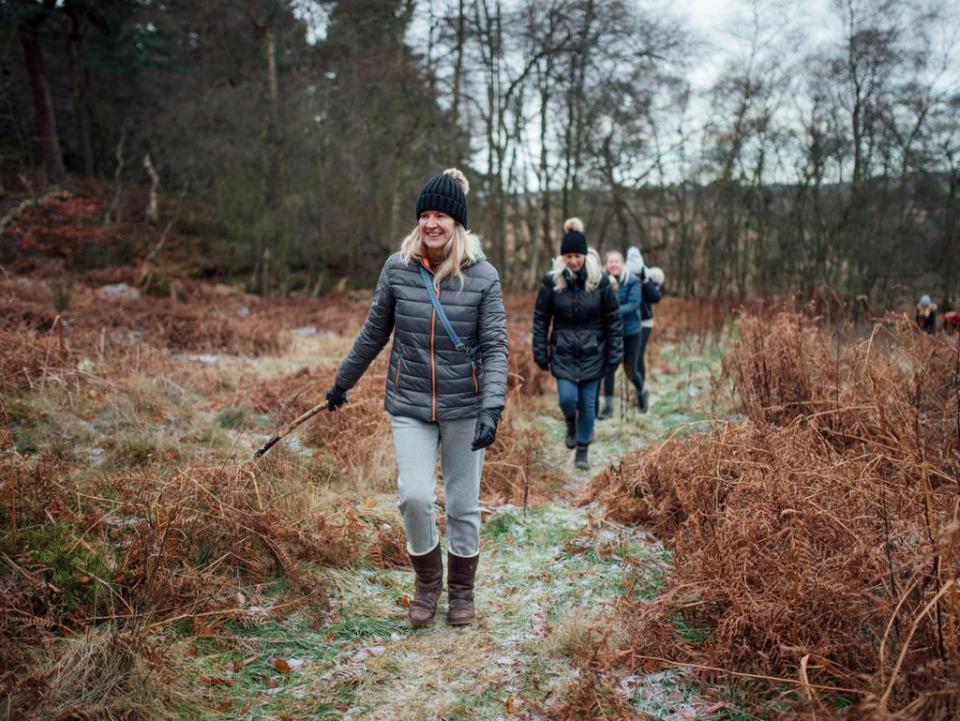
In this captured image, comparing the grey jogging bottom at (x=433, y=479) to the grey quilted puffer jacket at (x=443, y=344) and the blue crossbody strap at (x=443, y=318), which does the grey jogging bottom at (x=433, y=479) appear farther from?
the blue crossbody strap at (x=443, y=318)

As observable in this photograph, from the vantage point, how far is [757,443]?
4316 mm

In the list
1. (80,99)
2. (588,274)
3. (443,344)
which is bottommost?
(443,344)

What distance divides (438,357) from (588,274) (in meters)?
3.12

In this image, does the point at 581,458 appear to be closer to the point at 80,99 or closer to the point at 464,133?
the point at 464,133

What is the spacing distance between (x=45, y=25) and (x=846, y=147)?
99.1ft

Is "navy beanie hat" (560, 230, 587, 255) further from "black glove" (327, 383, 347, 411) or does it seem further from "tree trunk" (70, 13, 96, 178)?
"tree trunk" (70, 13, 96, 178)

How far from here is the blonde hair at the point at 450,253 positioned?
3.32 meters

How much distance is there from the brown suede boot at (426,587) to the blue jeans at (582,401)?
116 inches

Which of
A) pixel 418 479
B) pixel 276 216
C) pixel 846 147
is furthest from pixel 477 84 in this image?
pixel 418 479

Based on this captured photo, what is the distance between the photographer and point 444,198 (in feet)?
10.8

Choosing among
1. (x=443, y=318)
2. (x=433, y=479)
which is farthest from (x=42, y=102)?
(x=433, y=479)

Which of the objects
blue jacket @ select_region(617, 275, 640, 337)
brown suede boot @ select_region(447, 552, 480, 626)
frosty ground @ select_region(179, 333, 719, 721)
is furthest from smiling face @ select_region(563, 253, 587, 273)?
brown suede boot @ select_region(447, 552, 480, 626)

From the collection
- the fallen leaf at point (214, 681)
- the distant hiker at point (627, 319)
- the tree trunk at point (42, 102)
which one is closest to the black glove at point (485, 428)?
the fallen leaf at point (214, 681)

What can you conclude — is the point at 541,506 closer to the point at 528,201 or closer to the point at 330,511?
the point at 330,511
